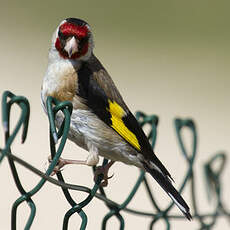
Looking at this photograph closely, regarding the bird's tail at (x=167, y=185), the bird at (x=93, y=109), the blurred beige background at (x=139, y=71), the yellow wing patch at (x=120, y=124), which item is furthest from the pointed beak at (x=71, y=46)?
the blurred beige background at (x=139, y=71)

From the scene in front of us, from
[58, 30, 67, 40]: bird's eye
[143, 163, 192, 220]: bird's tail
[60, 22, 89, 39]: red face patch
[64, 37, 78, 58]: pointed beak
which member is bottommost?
[143, 163, 192, 220]: bird's tail

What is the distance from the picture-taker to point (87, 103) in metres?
2.95

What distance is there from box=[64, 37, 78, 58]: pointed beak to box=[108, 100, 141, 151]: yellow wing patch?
274mm

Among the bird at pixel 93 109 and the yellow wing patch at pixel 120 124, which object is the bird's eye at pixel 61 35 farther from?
the yellow wing patch at pixel 120 124

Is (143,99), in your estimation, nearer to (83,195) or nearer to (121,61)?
(121,61)

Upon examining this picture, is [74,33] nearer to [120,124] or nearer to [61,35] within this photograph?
[61,35]

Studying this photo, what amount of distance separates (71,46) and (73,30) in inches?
3.0

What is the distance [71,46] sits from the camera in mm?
2920

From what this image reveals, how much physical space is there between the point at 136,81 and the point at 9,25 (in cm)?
120

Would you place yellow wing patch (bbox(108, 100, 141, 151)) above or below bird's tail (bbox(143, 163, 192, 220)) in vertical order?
above

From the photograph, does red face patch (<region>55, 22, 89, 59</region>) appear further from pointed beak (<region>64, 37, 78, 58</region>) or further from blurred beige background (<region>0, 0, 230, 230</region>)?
blurred beige background (<region>0, 0, 230, 230</region>)

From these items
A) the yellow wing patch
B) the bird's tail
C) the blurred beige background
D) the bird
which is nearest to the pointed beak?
the bird

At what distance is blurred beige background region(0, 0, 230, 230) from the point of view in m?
5.06

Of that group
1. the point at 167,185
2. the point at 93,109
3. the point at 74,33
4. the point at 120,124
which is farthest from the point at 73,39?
the point at 167,185
